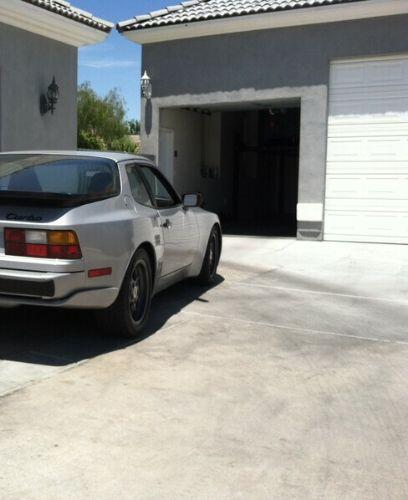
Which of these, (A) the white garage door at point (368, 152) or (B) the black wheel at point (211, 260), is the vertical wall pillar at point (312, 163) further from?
(B) the black wheel at point (211, 260)

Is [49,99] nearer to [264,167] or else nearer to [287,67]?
[287,67]

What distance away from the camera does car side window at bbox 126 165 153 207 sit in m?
5.58

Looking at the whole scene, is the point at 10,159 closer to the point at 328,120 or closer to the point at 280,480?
the point at 280,480

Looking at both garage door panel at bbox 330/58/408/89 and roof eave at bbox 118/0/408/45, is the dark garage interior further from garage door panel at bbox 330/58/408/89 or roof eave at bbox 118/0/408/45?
garage door panel at bbox 330/58/408/89

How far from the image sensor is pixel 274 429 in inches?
145

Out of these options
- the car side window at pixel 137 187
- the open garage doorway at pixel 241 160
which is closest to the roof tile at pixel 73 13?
the open garage doorway at pixel 241 160

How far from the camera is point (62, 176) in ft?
17.3

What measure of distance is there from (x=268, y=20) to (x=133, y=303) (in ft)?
30.5

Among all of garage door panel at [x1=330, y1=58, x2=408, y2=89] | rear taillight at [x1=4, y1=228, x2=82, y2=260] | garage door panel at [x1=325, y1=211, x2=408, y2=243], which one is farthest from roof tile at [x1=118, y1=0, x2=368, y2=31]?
rear taillight at [x1=4, y1=228, x2=82, y2=260]

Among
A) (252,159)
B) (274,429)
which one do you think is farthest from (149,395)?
(252,159)

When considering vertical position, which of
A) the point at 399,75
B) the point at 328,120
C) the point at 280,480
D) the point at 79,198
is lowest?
the point at 280,480

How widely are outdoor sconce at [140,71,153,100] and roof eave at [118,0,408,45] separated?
825 mm

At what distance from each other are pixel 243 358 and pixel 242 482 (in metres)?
2.00

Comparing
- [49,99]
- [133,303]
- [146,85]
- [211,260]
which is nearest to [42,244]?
[133,303]
